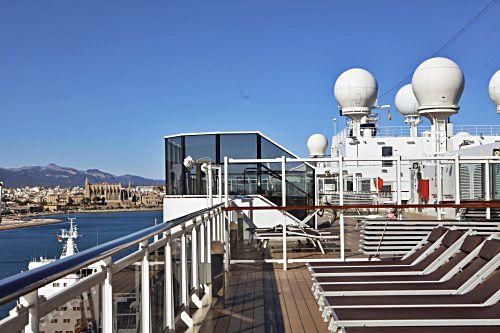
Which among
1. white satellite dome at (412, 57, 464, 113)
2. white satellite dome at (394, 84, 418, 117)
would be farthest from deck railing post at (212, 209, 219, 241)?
white satellite dome at (394, 84, 418, 117)

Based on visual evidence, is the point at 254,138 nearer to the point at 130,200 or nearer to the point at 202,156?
the point at 202,156

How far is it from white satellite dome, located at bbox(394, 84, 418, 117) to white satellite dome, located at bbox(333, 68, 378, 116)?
8714mm

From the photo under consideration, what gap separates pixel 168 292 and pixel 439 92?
1814cm

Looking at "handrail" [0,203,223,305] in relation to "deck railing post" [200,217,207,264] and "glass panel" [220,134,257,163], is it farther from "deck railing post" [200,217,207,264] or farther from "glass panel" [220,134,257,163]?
"glass panel" [220,134,257,163]

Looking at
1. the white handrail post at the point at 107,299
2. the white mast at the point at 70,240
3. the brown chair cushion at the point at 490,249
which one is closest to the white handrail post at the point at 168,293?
the white handrail post at the point at 107,299

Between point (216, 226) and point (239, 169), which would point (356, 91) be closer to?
point (239, 169)

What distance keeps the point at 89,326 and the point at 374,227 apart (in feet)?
21.1

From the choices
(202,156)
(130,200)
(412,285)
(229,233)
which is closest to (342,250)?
(229,233)

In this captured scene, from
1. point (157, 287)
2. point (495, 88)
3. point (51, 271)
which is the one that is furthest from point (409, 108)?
point (51, 271)

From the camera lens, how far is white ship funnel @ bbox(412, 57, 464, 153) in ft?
68.3

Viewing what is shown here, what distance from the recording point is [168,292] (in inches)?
169

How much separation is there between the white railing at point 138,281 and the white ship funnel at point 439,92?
603 inches

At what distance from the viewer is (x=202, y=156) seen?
12680 mm

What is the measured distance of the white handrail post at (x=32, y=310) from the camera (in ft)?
5.38
